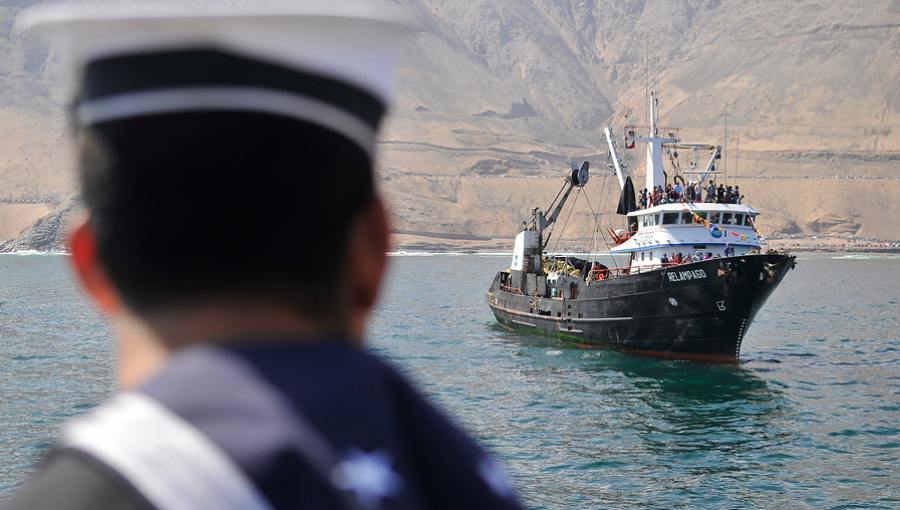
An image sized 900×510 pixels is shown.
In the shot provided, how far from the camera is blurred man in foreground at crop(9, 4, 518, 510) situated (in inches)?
42.1

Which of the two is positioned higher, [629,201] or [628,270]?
[629,201]

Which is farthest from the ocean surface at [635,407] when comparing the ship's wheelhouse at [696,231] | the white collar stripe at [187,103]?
the ship's wheelhouse at [696,231]

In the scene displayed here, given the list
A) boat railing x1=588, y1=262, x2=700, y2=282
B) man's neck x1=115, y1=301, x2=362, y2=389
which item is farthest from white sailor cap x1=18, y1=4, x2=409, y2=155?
boat railing x1=588, y1=262, x2=700, y2=282

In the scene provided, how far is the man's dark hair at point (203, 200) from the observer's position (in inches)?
47.4

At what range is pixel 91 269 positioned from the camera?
4.22ft

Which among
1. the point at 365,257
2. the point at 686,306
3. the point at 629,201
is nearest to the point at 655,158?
the point at 629,201

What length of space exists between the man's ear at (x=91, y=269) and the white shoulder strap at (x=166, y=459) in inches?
10.7

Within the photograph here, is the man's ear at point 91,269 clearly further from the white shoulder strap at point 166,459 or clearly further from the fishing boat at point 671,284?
the fishing boat at point 671,284

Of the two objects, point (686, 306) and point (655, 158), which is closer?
point (686, 306)

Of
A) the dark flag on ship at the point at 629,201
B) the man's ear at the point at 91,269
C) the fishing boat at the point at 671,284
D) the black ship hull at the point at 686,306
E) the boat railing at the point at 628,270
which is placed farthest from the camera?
the dark flag on ship at the point at 629,201

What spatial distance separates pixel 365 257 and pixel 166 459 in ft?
1.60

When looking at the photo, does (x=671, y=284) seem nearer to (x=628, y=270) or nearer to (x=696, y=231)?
(x=696, y=231)

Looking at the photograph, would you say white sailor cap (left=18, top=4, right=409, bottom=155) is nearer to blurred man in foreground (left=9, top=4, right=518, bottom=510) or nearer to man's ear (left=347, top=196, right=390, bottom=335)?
blurred man in foreground (left=9, top=4, right=518, bottom=510)

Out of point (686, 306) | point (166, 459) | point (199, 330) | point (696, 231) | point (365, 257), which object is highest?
point (696, 231)
